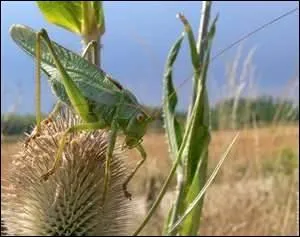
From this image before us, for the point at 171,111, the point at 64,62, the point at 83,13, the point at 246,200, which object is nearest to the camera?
the point at 64,62

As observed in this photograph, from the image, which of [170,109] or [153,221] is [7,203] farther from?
[153,221]

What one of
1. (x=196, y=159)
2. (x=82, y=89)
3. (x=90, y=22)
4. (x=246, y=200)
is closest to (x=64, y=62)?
(x=82, y=89)

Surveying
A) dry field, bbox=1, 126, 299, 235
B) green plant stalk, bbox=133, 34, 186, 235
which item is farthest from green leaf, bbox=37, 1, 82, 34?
dry field, bbox=1, 126, 299, 235

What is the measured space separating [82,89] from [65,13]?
0.85 feet

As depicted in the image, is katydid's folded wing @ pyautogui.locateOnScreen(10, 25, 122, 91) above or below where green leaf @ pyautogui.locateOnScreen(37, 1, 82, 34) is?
below

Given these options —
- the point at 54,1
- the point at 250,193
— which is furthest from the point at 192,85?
the point at 250,193

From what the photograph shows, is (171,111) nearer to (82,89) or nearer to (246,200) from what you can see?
(82,89)

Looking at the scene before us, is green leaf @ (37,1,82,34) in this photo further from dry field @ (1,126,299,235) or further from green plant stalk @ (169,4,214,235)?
dry field @ (1,126,299,235)

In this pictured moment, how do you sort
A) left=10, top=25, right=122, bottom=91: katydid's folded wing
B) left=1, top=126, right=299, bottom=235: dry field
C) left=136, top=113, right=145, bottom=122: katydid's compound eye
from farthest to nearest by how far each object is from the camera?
left=1, top=126, right=299, bottom=235: dry field, left=136, top=113, right=145, bottom=122: katydid's compound eye, left=10, top=25, right=122, bottom=91: katydid's folded wing

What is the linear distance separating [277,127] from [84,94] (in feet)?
8.34

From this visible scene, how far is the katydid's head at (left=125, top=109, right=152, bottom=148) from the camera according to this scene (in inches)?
31.6

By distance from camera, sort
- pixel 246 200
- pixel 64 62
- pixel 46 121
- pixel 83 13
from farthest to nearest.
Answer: pixel 246 200, pixel 83 13, pixel 46 121, pixel 64 62

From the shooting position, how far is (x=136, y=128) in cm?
81

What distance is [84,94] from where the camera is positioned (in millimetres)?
739
